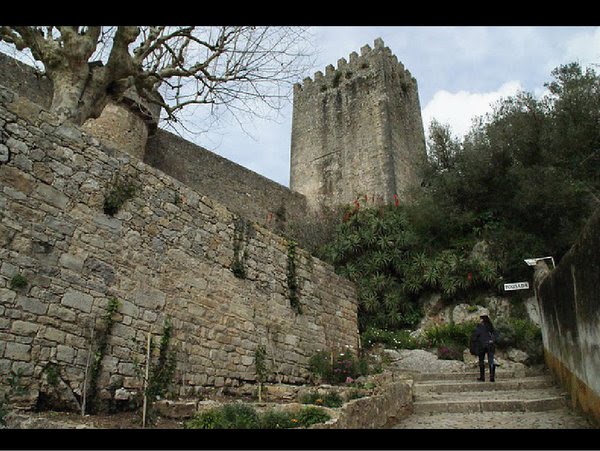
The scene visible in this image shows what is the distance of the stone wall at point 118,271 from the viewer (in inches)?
195

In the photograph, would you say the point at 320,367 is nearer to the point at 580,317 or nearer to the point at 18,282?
the point at 580,317

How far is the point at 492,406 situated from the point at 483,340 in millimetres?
2566

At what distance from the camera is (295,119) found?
27391 mm

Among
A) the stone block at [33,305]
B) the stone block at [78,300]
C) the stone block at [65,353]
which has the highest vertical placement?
the stone block at [78,300]

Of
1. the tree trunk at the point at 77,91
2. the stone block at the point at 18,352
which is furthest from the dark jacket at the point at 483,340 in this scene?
the tree trunk at the point at 77,91

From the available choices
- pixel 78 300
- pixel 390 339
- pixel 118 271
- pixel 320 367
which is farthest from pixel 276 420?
pixel 390 339

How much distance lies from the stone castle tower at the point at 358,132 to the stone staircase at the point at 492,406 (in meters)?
13.7

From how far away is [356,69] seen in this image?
2570 cm

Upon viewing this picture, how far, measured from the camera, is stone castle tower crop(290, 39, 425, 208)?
75.8 feet

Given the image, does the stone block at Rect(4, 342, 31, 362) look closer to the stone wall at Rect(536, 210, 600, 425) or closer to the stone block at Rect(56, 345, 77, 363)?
the stone block at Rect(56, 345, 77, 363)

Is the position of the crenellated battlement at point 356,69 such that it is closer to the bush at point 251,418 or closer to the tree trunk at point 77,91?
the tree trunk at point 77,91

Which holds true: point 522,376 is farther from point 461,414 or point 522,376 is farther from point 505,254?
point 505,254

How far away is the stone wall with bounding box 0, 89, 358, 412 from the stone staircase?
8.29 feet

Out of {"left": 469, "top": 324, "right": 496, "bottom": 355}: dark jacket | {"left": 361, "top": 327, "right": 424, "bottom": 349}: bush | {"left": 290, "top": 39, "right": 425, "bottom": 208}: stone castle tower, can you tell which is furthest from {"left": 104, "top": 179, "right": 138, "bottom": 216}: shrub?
{"left": 290, "top": 39, "right": 425, "bottom": 208}: stone castle tower
